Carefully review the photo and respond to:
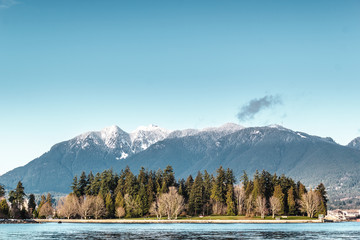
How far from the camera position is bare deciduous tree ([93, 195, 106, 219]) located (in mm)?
194688

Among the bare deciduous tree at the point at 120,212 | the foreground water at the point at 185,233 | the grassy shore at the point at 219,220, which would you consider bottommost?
the foreground water at the point at 185,233

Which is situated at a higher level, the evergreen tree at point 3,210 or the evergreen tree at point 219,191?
the evergreen tree at point 219,191

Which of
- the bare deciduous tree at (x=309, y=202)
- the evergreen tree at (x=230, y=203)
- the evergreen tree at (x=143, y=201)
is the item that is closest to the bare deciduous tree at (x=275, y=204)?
the bare deciduous tree at (x=309, y=202)

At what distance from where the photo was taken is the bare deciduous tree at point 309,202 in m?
186

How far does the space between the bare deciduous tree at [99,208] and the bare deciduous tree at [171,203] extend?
24238 millimetres

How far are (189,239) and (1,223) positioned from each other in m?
114

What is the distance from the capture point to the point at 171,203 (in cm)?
19012

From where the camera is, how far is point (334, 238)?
105 m

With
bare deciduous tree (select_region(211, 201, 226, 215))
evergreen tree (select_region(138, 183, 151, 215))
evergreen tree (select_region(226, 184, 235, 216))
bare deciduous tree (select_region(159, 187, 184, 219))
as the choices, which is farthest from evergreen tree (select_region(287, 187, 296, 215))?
evergreen tree (select_region(138, 183, 151, 215))

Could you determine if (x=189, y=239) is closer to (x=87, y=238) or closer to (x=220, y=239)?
(x=220, y=239)

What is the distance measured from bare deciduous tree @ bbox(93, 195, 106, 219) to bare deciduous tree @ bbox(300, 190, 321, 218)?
261ft

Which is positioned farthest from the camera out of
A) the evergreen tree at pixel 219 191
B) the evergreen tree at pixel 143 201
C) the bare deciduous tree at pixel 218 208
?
the evergreen tree at pixel 143 201

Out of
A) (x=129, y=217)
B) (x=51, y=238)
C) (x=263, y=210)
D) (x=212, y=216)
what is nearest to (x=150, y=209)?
(x=129, y=217)

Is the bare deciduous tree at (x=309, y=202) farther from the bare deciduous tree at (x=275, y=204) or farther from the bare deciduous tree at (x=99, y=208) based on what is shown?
the bare deciduous tree at (x=99, y=208)
